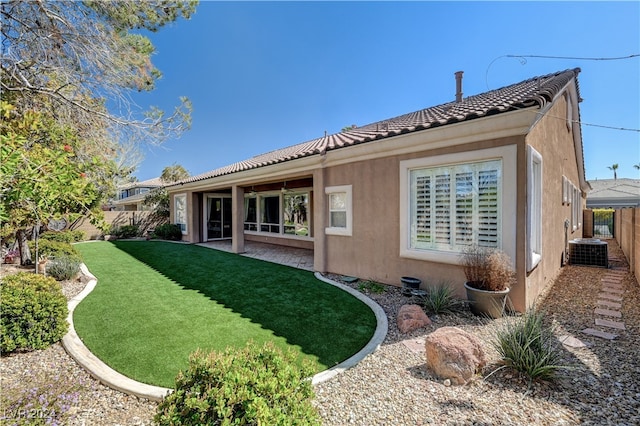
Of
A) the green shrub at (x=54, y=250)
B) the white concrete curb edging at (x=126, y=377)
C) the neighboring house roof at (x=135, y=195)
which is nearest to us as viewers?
the white concrete curb edging at (x=126, y=377)

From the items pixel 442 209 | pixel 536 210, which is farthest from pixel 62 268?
pixel 536 210

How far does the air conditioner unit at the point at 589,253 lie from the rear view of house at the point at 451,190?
513 mm

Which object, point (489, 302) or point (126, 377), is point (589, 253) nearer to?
point (489, 302)

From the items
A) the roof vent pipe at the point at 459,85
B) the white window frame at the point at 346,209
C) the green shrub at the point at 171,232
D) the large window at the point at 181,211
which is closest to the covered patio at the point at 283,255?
the white window frame at the point at 346,209

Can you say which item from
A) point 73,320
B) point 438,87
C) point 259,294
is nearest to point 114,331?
point 73,320

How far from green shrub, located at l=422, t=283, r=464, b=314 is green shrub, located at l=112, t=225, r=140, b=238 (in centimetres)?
2332

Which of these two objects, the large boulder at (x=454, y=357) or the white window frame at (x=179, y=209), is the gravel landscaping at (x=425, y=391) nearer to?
the large boulder at (x=454, y=357)

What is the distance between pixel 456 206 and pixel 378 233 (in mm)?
2425

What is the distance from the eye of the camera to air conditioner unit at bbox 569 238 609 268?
37.5 feet

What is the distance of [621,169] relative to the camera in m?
61.2

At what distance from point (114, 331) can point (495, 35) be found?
1311 cm

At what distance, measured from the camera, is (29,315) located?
525cm

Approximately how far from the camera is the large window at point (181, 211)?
2052 cm

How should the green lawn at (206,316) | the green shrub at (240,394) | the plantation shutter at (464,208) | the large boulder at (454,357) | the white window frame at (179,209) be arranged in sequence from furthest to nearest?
1. the white window frame at (179,209)
2. the plantation shutter at (464,208)
3. the green lawn at (206,316)
4. the large boulder at (454,357)
5. the green shrub at (240,394)
